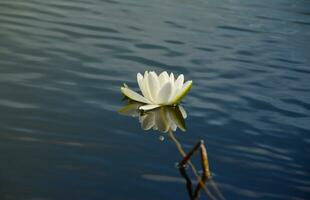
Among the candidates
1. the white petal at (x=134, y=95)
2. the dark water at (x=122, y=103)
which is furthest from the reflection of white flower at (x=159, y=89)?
the dark water at (x=122, y=103)

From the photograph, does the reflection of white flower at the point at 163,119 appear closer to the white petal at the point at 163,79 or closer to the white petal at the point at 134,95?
the white petal at the point at 134,95

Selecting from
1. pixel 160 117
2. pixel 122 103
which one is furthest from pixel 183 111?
pixel 122 103

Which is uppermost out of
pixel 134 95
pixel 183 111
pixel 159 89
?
pixel 159 89

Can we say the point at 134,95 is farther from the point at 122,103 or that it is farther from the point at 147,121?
the point at 147,121

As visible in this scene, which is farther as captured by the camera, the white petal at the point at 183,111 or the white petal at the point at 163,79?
the white petal at the point at 183,111

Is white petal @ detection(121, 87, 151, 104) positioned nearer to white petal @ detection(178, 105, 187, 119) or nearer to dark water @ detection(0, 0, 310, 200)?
dark water @ detection(0, 0, 310, 200)
